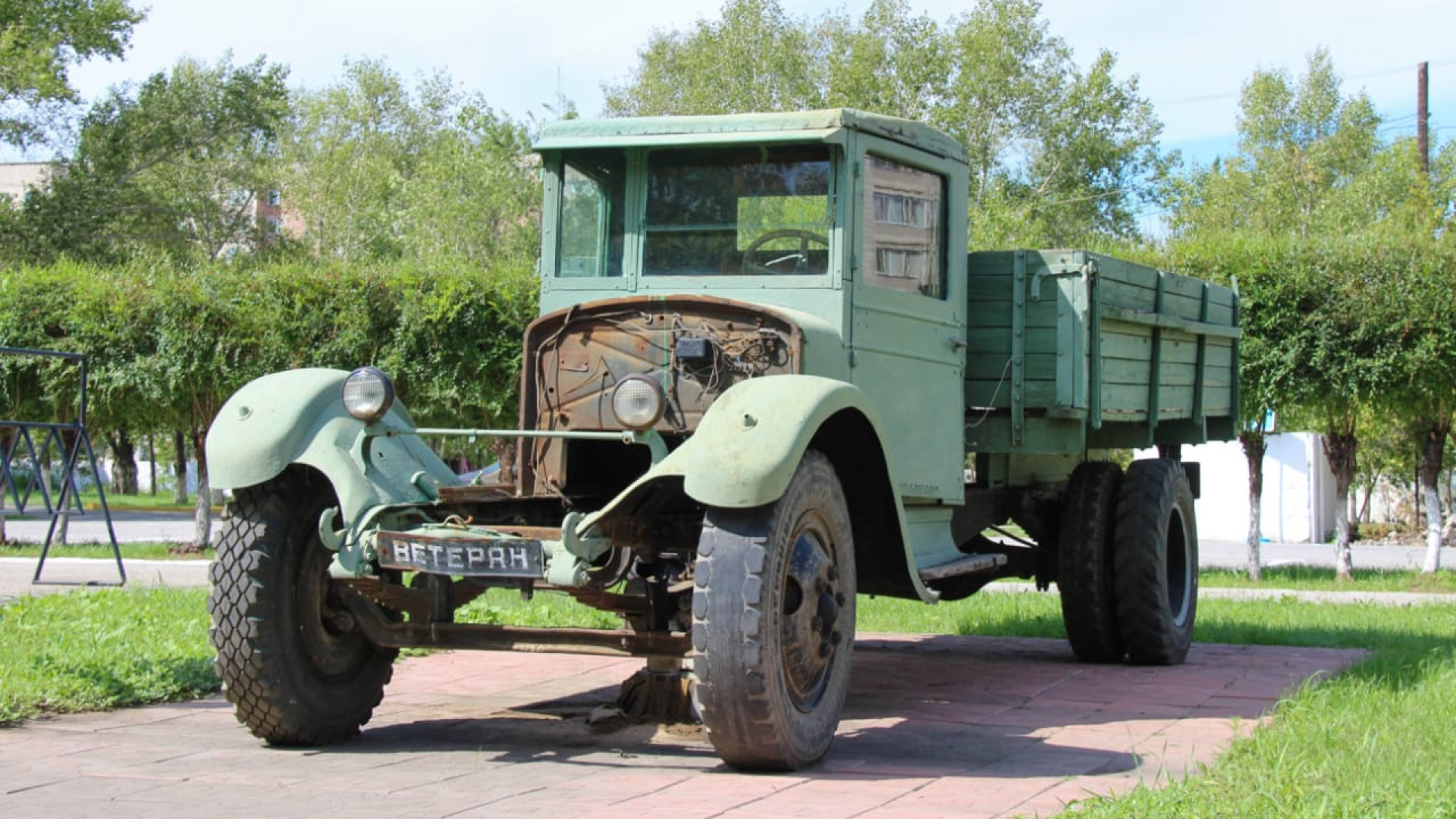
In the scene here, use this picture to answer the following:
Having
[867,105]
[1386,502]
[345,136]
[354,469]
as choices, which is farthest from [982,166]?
[354,469]

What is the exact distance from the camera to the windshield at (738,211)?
6914mm

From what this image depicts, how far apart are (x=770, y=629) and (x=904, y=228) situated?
103 inches

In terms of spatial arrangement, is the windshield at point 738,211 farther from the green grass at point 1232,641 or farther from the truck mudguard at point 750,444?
the green grass at point 1232,641

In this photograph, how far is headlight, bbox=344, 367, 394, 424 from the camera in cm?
605

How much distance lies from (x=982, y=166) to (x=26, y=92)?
935 inches

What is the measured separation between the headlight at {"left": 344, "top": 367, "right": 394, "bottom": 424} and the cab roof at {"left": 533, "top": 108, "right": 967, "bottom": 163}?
1590mm

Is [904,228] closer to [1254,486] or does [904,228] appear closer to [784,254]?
[784,254]

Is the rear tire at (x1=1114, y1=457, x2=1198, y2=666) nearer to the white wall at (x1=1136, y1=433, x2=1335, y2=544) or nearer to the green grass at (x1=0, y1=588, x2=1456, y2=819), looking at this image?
the green grass at (x1=0, y1=588, x2=1456, y2=819)

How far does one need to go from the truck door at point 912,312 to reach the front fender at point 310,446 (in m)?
1.99

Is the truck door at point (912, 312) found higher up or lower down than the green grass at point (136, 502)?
higher up

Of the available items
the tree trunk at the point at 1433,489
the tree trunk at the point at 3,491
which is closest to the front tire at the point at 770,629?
the tree trunk at the point at 3,491

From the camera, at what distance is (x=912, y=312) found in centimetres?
738

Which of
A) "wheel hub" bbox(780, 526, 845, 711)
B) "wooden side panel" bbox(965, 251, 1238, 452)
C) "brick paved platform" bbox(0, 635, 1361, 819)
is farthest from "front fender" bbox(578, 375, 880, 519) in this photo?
"wooden side panel" bbox(965, 251, 1238, 452)

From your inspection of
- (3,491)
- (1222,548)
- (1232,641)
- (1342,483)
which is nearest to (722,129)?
(1232,641)
